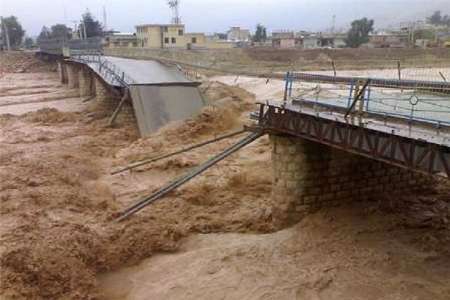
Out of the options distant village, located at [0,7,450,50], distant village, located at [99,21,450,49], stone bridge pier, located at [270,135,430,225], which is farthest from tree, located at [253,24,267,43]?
stone bridge pier, located at [270,135,430,225]

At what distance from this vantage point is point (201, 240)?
1644cm

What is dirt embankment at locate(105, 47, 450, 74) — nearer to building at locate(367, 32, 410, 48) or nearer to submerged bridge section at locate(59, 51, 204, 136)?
submerged bridge section at locate(59, 51, 204, 136)

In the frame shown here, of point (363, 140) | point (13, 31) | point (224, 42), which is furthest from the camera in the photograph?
point (13, 31)

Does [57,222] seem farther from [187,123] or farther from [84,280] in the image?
[187,123]

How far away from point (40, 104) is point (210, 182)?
99.8 feet

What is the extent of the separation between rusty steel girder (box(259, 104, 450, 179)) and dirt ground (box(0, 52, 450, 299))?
2942mm

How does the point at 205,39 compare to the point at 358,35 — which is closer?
the point at 205,39

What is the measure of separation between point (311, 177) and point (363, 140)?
3660 mm

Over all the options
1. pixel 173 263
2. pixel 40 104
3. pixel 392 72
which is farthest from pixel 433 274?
pixel 40 104

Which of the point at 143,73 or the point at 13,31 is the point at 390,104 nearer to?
the point at 143,73

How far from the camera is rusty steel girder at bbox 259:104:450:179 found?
450 inches

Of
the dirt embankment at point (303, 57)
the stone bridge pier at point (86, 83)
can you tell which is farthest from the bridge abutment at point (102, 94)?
the dirt embankment at point (303, 57)

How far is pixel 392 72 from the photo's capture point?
4669 cm

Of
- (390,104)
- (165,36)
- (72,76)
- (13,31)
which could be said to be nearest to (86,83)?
(72,76)
